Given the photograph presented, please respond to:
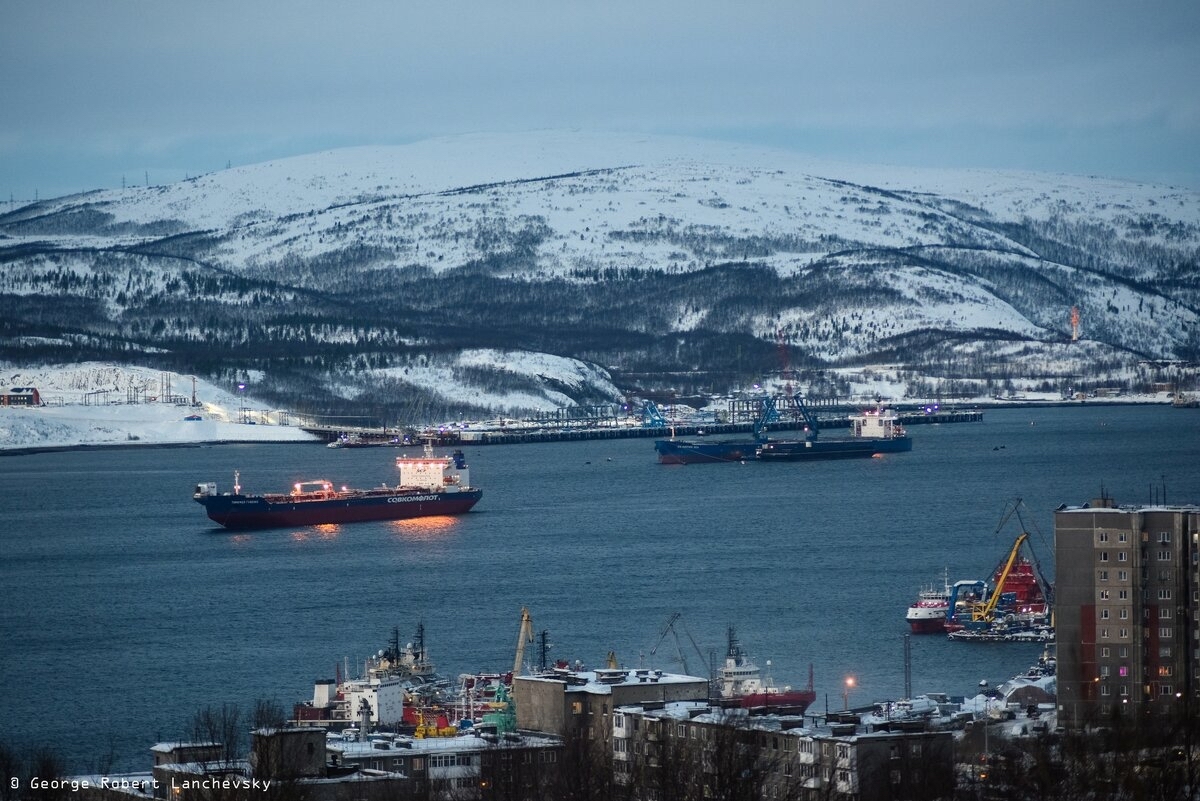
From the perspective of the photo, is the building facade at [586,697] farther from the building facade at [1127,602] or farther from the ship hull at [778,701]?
the building facade at [1127,602]

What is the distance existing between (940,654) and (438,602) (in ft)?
41.6

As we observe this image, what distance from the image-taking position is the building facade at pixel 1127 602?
28969 mm

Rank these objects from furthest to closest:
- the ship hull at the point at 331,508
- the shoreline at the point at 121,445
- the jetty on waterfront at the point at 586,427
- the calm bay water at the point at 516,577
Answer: the jetty on waterfront at the point at 586,427 < the shoreline at the point at 121,445 < the ship hull at the point at 331,508 < the calm bay water at the point at 516,577

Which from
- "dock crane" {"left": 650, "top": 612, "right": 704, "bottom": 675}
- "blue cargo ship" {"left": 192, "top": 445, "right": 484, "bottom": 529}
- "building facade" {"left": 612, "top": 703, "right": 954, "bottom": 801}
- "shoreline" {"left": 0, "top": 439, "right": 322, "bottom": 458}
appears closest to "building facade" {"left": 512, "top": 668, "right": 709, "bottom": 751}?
"building facade" {"left": 612, "top": 703, "right": 954, "bottom": 801}

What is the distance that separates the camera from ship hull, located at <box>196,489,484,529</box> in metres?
70.4

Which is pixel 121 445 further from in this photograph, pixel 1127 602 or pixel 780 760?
pixel 780 760

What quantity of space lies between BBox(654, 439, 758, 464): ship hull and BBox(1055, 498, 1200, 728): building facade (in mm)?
74785

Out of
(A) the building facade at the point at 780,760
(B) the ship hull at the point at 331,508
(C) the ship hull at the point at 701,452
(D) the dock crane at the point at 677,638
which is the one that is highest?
(C) the ship hull at the point at 701,452

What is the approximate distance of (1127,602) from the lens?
1155 inches

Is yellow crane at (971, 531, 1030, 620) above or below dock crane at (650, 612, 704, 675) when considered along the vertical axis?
above

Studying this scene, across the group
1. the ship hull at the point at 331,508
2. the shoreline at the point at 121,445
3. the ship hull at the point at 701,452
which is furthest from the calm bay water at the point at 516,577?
the shoreline at the point at 121,445

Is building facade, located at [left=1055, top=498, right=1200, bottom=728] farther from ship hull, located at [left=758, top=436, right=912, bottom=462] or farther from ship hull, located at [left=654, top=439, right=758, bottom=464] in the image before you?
ship hull, located at [left=758, top=436, right=912, bottom=462]

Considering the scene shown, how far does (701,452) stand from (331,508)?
117 feet

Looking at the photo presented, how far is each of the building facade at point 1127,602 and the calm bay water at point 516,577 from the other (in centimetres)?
424
